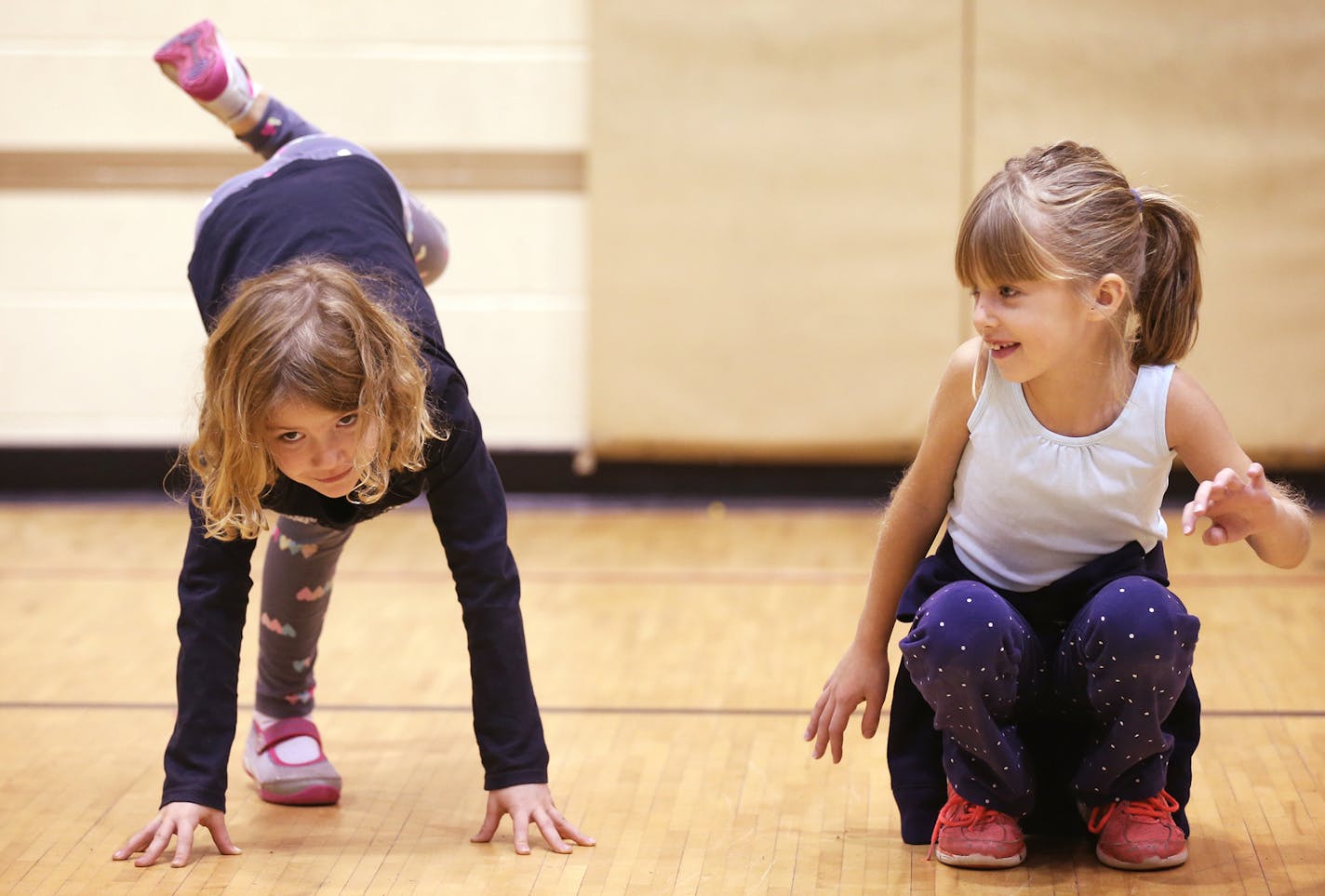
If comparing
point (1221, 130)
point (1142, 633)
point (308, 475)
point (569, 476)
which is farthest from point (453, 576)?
point (1221, 130)

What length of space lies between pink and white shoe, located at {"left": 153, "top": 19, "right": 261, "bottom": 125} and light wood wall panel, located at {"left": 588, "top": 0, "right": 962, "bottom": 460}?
5.05ft

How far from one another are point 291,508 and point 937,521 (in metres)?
0.65

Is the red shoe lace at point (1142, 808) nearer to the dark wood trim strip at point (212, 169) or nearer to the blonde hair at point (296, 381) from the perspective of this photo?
the blonde hair at point (296, 381)

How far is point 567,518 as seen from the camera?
11.1 ft

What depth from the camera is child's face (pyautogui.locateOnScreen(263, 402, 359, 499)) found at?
1.37 metres

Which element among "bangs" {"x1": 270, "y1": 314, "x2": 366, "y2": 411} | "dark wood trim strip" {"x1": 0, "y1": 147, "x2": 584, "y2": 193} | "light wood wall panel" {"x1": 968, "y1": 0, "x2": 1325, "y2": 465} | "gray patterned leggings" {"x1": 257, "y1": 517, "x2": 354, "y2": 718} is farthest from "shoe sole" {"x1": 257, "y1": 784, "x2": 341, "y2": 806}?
"light wood wall panel" {"x1": 968, "y1": 0, "x2": 1325, "y2": 465}

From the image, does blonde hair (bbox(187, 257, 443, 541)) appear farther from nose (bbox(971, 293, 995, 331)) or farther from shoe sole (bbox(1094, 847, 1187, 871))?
shoe sole (bbox(1094, 847, 1187, 871))

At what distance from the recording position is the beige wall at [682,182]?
3375mm

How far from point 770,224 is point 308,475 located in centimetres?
221

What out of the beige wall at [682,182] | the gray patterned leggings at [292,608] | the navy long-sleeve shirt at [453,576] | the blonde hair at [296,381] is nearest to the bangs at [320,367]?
the blonde hair at [296,381]

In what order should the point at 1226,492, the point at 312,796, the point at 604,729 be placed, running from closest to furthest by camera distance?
the point at 1226,492 → the point at 312,796 → the point at 604,729

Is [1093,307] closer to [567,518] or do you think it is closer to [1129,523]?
[1129,523]

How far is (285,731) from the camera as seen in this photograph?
1.75m

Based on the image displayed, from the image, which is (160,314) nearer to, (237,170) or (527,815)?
(237,170)
